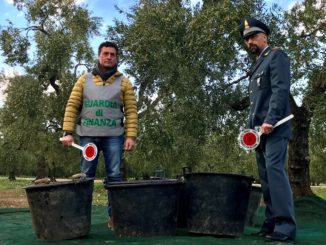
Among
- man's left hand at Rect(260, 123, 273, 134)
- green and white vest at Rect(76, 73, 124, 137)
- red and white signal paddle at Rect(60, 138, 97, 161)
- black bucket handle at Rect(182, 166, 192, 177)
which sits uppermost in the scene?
green and white vest at Rect(76, 73, 124, 137)

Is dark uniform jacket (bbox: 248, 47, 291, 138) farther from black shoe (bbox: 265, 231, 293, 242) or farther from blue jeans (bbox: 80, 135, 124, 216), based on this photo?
blue jeans (bbox: 80, 135, 124, 216)

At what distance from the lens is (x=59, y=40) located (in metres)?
18.5

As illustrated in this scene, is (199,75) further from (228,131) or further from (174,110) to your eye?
(228,131)

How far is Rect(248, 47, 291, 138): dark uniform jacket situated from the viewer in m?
4.28

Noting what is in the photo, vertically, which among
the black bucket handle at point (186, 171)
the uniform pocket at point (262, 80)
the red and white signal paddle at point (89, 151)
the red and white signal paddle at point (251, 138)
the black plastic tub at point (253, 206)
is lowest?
the black plastic tub at point (253, 206)

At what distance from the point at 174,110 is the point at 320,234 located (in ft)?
16.8

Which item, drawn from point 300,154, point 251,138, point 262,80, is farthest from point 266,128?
point 300,154

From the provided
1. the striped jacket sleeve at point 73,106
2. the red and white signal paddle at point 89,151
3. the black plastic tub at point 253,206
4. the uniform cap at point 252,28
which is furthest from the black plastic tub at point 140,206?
the black plastic tub at point 253,206

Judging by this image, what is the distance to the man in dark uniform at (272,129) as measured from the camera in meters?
4.27

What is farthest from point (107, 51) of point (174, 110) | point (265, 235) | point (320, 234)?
point (174, 110)

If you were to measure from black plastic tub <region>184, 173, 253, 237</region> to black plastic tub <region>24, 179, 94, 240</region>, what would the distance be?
115cm

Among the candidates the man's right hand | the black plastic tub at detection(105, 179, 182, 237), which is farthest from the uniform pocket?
the man's right hand

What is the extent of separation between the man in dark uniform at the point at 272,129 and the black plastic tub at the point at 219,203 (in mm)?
284

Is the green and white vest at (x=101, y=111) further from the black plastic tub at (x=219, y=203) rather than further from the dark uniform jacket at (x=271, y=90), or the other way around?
the dark uniform jacket at (x=271, y=90)
